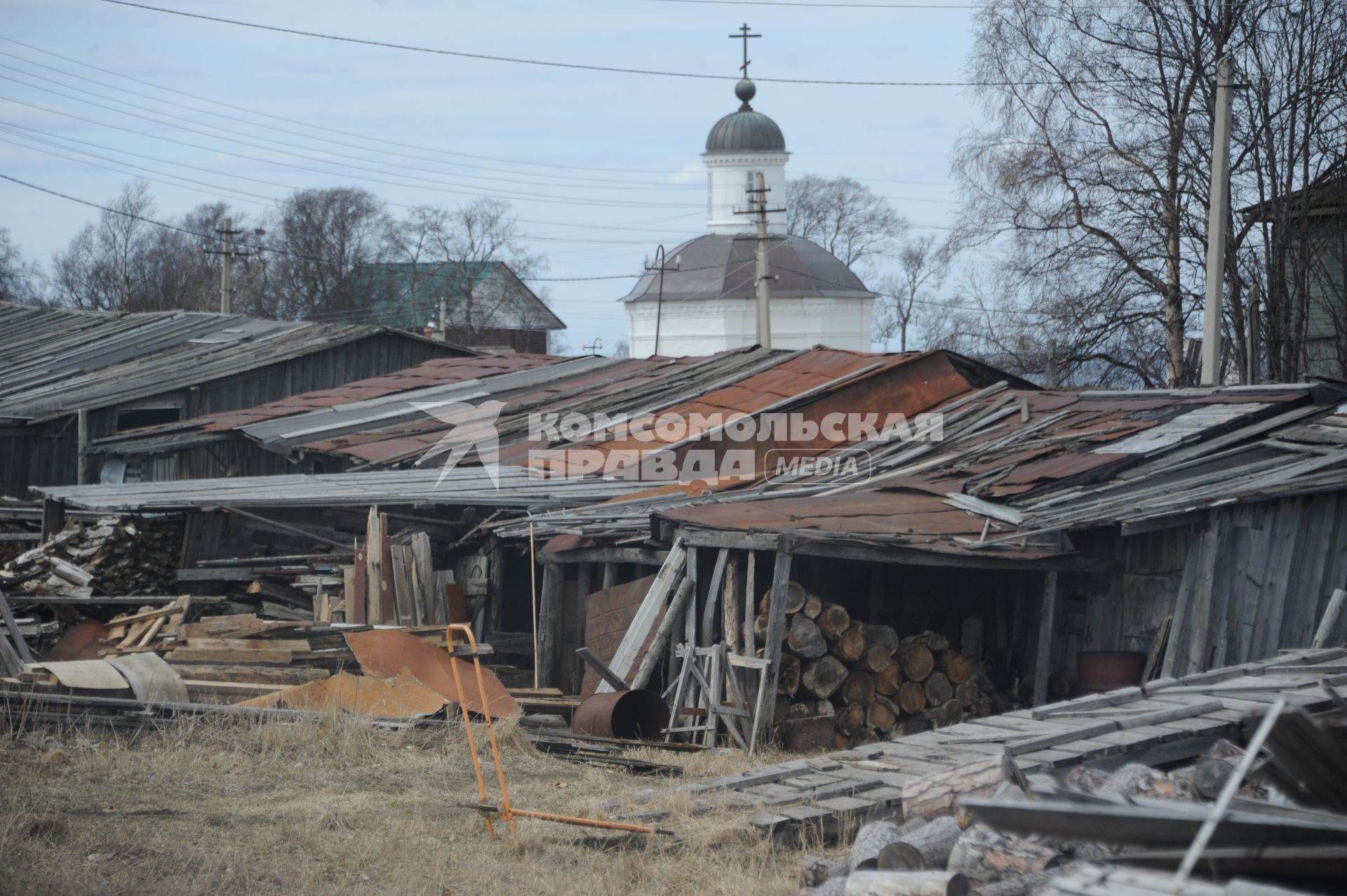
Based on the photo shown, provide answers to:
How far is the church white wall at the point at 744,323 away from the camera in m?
53.6

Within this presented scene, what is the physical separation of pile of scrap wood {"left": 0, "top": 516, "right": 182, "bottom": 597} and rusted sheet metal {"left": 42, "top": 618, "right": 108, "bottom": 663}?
80cm

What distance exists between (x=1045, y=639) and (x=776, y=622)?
2645mm

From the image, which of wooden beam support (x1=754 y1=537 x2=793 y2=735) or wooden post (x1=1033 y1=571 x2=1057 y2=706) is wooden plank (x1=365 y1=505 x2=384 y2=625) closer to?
wooden beam support (x1=754 y1=537 x2=793 y2=735)

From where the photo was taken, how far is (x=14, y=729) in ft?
32.4

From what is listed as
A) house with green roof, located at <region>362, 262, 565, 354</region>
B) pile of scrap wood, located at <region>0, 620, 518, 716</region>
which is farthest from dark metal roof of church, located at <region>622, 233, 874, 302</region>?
pile of scrap wood, located at <region>0, 620, 518, 716</region>

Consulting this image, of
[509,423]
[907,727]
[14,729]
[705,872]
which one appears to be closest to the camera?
[705,872]

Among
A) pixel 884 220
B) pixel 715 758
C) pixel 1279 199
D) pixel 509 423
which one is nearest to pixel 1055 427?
pixel 715 758

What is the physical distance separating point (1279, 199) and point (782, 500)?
16162mm

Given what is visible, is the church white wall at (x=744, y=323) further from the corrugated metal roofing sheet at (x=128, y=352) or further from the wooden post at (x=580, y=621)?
the wooden post at (x=580, y=621)

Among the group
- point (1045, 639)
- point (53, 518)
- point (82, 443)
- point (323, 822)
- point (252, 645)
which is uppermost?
point (82, 443)

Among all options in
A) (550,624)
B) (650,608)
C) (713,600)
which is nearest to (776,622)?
(713,600)

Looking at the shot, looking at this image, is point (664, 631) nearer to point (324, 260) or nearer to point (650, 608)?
point (650, 608)

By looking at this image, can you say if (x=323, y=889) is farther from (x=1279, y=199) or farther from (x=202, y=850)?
(x=1279, y=199)

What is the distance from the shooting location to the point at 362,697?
1077 centimetres
